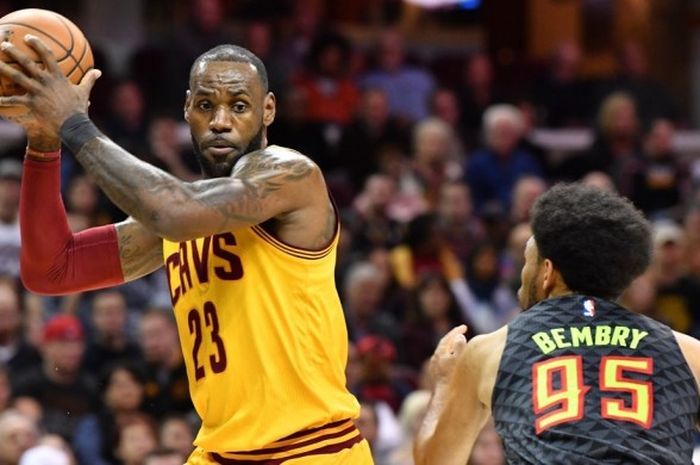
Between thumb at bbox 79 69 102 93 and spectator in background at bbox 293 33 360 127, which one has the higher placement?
thumb at bbox 79 69 102 93

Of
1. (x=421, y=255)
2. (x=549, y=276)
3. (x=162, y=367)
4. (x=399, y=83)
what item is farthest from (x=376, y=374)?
(x=549, y=276)

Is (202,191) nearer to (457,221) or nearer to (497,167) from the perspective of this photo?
(457,221)

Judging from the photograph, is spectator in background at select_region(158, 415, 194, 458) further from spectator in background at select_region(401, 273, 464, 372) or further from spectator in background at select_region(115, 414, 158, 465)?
spectator in background at select_region(401, 273, 464, 372)

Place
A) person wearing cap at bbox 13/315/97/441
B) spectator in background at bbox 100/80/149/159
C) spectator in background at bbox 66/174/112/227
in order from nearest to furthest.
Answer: person wearing cap at bbox 13/315/97/441 < spectator in background at bbox 66/174/112/227 < spectator in background at bbox 100/80/149/159

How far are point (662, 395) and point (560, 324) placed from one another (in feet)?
1.18

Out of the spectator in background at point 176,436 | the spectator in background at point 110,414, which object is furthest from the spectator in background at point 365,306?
the spectator in background at point 176,436

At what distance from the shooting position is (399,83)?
1458cm

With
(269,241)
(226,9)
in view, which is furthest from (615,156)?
(269,241)

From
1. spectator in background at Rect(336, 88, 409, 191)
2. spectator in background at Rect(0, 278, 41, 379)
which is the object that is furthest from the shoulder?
spectator in background at Rect(336, 88, 409, 191)

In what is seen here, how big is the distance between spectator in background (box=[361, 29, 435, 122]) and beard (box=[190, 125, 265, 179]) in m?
9.15

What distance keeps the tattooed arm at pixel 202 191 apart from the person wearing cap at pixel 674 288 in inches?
275

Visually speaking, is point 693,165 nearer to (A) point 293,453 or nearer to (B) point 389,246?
(B) point 389,246

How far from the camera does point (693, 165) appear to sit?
47.8 ft

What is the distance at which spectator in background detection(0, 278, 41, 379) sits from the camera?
31.7 feet
